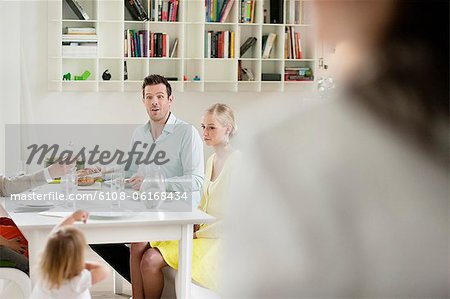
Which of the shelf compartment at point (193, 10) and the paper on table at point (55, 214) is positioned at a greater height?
the shelf compartment at point (193, 10)

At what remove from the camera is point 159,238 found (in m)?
3.21

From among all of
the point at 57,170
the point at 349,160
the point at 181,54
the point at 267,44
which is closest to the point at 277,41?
the point at 267,44

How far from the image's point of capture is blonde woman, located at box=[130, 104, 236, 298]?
11.3ft

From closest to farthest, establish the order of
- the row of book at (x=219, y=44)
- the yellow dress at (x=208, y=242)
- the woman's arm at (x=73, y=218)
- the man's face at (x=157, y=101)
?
1. the woman's arm at (x=73, y=218)
2. the yellow dress at (x=208, y=242)
3. the man's face at (x=157, y=101)
4. the row of book at (x=219, y=44)

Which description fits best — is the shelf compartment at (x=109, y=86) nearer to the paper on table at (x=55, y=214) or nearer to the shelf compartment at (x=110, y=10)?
the shelf compartment at (x=110, y=10)

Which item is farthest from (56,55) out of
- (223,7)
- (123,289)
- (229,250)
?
(229,250)

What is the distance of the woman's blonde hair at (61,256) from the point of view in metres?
2.54

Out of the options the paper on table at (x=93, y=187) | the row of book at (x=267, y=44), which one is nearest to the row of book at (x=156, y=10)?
the row of book at (x=267, y=44)

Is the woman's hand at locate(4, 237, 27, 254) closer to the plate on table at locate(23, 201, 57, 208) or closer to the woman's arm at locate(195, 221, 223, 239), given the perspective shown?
the plate on table at locate(23, 201, 57, 208)

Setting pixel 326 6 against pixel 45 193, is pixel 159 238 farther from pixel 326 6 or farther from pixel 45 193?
pixel 326 6

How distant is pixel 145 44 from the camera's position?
18.6 feet

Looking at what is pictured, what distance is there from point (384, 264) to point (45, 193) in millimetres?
3424

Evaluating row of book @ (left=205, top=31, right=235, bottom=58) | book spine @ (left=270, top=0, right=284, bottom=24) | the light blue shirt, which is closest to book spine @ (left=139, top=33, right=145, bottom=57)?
row of book @ (left=205, top=31, right=235, bottom=58)

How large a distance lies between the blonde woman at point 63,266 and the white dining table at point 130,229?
439mm
